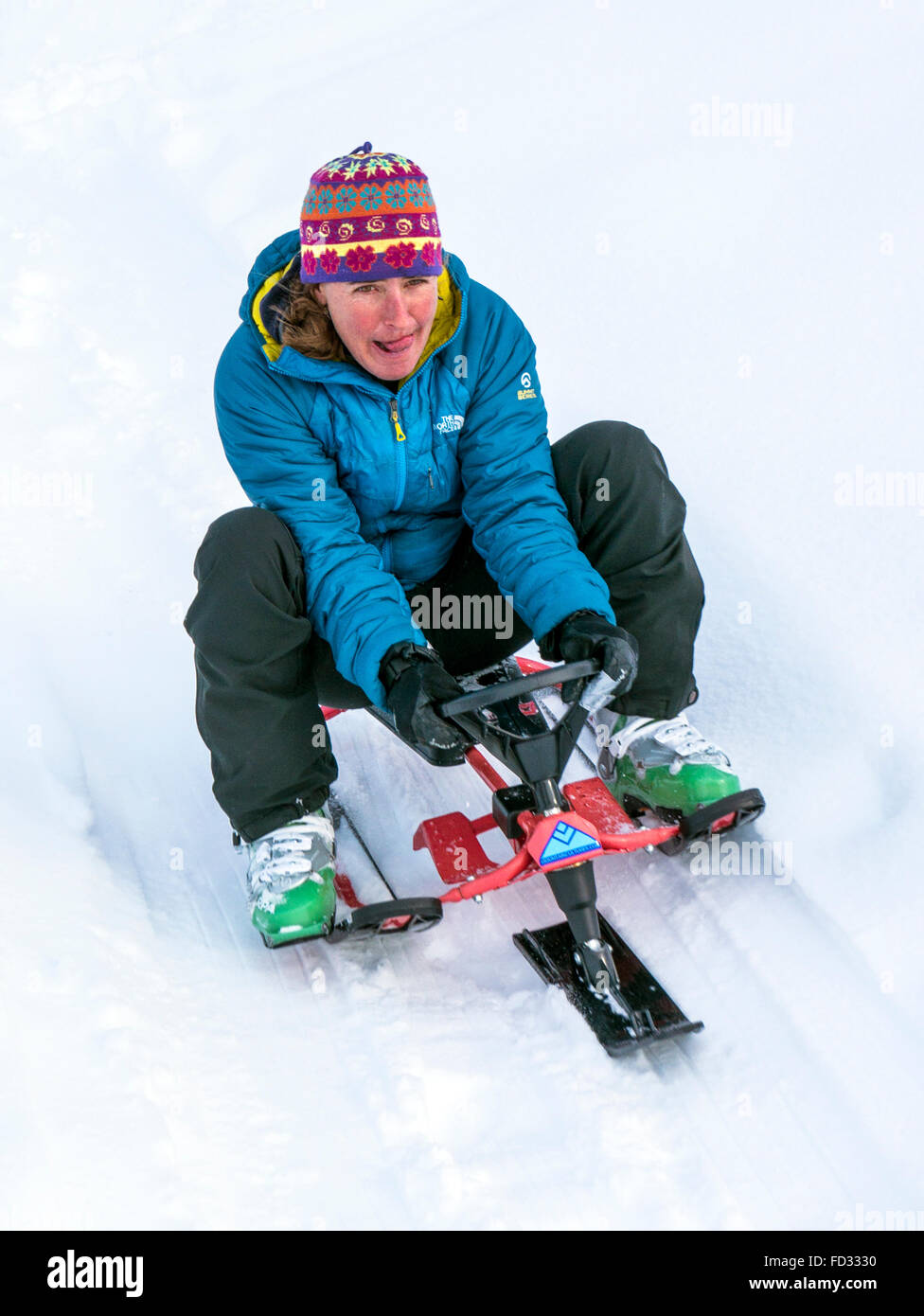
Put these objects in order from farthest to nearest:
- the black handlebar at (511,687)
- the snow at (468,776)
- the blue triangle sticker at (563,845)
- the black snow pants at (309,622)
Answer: the black snow pants at (309,622), the blue triangle sticker at (563,845), the black handlebar at (511,687), the snow at (468,776)

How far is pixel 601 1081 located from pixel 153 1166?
691 millimetres

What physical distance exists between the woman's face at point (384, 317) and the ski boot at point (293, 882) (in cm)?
88

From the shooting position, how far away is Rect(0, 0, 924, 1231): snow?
6.00 ft

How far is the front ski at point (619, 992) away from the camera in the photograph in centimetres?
202

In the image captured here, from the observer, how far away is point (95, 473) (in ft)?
14.1

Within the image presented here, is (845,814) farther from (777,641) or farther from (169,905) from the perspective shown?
(169,905)

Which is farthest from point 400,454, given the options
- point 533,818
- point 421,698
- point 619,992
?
point 619,992

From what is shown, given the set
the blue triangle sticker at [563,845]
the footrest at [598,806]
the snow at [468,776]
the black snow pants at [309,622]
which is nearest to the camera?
the snow at [468,776]

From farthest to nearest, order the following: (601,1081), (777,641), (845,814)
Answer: (777,641) < (845,814) < (601,1081)

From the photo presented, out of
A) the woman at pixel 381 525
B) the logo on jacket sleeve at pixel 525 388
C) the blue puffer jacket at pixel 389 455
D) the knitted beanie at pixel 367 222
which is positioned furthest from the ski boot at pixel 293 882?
the knitted beanie at pixel 367 222

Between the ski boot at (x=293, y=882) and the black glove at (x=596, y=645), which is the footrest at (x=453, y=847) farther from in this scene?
the black glove at (x=596, y=645)

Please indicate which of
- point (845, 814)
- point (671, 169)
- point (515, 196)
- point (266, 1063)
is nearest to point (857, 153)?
point (671, 169)

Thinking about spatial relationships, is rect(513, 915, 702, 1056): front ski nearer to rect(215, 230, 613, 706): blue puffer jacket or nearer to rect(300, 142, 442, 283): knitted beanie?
rect(215, 230, 613, 706): blue puffer jacket
